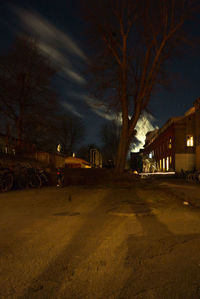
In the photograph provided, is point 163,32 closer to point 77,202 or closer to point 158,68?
point 158,68

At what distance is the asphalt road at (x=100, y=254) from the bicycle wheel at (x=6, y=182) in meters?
5.29

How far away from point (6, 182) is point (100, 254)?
10000mm

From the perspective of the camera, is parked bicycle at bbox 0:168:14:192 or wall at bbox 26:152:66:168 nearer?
parked bicycle at bbox 0:168:14:192

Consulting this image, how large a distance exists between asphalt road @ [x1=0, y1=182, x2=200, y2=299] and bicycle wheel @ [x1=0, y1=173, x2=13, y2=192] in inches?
208

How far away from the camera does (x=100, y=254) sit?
Result: 144 inches

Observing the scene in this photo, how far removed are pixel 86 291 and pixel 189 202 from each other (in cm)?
768

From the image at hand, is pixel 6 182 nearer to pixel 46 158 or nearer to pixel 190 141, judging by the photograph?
pixel 46 158

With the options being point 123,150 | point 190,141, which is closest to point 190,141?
point 190,141

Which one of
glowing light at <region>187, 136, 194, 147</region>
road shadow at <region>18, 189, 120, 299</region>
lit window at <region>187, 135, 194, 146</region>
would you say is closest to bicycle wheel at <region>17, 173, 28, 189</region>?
road shadow at <region>18, 189, 120, 299</region>

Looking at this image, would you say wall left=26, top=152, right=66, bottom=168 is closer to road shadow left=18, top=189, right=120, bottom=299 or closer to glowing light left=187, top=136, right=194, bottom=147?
road shadow left=18, top=189, right=120, bottom=299

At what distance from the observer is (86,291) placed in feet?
8.51

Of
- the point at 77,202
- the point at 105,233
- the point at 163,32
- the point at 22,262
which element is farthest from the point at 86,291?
the point at 163,32

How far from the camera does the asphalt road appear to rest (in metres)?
2.65

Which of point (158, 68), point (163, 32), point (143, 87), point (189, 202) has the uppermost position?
point (163, 32)
